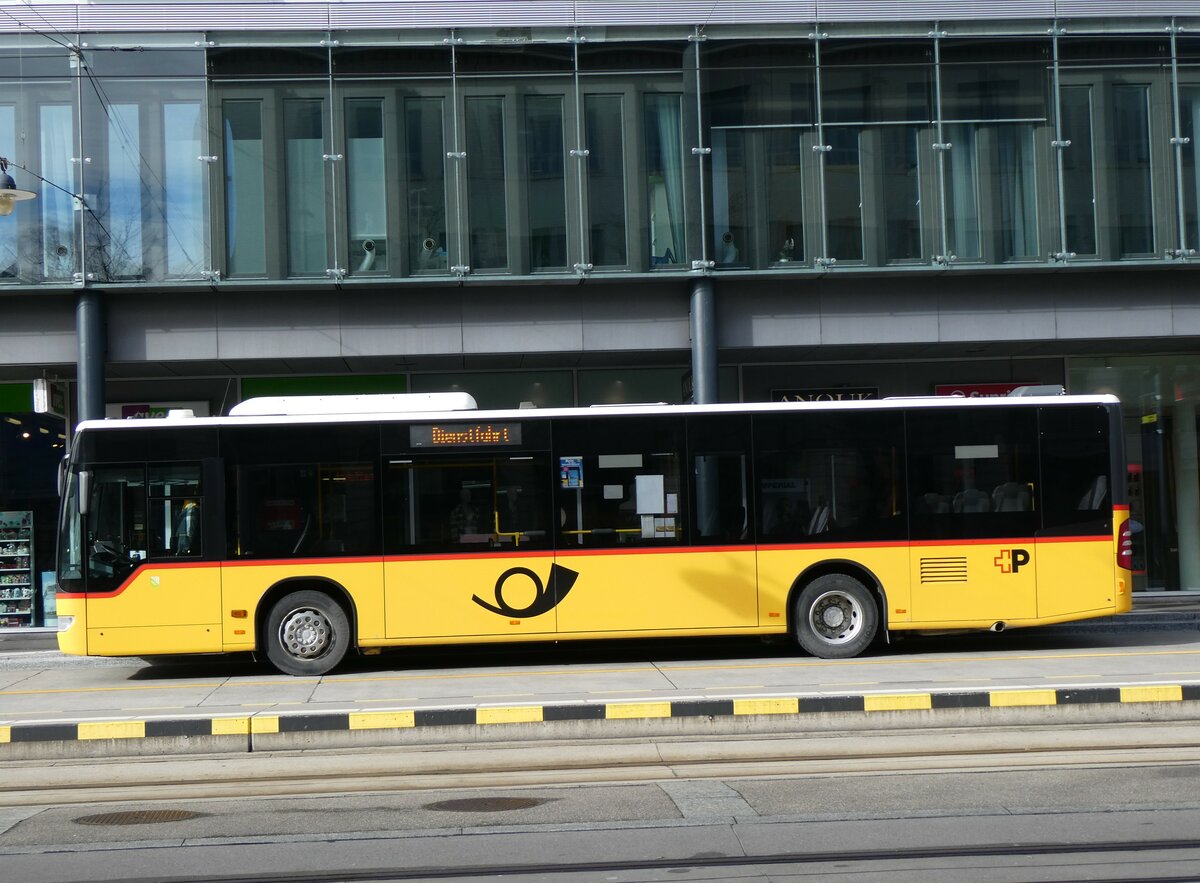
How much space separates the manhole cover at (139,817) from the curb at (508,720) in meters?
2.04

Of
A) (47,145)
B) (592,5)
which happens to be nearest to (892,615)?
(592,5)

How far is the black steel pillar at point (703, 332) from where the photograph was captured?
60.3 ft

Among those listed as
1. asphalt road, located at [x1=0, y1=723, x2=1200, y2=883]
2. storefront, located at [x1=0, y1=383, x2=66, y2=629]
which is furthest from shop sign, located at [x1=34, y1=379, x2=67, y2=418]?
asphalt road, located at [x1=0, y1=723, x2=1200, y2=883]

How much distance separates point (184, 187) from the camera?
18.1 m

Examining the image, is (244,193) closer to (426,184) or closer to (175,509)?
(426,184)

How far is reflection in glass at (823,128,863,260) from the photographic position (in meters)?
18.7

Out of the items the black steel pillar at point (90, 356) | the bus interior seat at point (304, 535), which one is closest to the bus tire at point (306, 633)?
the bus interior seat at point (304, 535)

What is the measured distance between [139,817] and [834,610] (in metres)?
8.06

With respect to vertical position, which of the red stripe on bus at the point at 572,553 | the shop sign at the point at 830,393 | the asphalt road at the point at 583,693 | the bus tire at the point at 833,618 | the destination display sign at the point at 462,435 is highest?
the shop sign at the point at 830,393

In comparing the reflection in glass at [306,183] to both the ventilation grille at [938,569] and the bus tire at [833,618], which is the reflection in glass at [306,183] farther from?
the ventilation grille at [938,569]

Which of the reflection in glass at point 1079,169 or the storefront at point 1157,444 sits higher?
the reflection in glass at point 1079,169

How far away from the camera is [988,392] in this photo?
20.8 metres

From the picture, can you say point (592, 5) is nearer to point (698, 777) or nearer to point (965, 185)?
point (965, 185)

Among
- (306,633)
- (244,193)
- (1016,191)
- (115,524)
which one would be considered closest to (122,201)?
(244,193)
